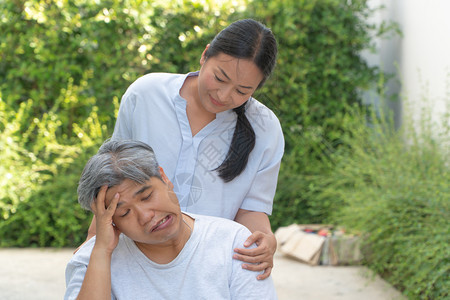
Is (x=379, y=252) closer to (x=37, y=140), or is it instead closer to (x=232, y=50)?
(x=232, y=50)

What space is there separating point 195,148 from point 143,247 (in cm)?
43

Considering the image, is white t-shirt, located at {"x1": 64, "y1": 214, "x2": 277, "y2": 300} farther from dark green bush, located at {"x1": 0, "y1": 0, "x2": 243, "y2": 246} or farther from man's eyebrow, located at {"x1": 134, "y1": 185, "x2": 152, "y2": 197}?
dark green bush, located at {"x1": 0, "y1": 0, "x2": 243, "y2": 246}

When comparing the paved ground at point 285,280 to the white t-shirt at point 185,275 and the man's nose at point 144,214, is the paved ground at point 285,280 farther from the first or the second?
the man's nose at point 144,214

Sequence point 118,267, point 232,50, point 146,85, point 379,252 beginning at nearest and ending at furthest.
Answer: point 118,267, point 232,50, point 146,85, point 379,252

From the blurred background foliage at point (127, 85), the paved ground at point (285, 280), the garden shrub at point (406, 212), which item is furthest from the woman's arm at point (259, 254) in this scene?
the blurred background foliage at point (127, 85)

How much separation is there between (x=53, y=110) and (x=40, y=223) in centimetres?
94

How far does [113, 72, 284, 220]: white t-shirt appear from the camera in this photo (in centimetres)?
206

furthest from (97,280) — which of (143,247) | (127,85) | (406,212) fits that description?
(127,85)

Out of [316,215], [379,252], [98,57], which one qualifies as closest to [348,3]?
[316,215]

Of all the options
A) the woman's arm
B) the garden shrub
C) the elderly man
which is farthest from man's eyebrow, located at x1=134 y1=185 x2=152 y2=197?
the garden shrub

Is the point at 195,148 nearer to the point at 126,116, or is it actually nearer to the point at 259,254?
the point at 126,116

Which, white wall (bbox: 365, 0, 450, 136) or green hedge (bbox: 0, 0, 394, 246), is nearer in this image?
white wall (bbox: 365, 0, 450, 136)

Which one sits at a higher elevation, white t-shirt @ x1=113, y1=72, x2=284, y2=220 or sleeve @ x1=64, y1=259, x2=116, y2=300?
white t-shirt @ x1=113, y1=72, x2=284, y2=220

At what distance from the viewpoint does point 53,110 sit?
195 inches
